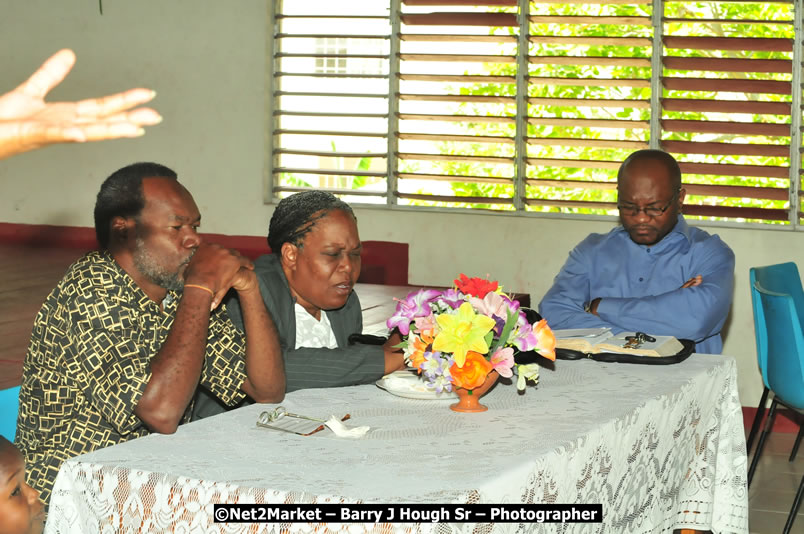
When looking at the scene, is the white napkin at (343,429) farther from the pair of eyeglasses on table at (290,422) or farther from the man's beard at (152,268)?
the man's beard at (152,268)

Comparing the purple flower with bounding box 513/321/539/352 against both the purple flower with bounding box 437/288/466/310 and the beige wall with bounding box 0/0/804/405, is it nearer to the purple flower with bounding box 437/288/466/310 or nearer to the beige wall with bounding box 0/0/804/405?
the purple flower with bounding box 437/288/466/310

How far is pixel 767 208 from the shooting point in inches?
226

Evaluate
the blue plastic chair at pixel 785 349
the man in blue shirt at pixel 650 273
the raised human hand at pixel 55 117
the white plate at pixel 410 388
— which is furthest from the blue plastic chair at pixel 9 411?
the blue plastic chair at pixel 785 349

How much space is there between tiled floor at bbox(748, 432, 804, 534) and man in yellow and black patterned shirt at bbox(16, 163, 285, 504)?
98.5 inches

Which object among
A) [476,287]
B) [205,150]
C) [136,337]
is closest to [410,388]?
[476,287]

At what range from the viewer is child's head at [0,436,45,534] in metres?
1.45

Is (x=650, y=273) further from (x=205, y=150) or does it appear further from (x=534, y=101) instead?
(x=205, y=150)

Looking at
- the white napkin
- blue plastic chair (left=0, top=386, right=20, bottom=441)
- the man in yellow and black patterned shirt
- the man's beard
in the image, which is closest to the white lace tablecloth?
the white napkin

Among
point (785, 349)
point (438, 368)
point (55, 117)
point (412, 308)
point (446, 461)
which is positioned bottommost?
point (785, 349)

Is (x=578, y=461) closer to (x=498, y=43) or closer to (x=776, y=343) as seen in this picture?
(x=776, y=343)

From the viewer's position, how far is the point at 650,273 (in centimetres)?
394

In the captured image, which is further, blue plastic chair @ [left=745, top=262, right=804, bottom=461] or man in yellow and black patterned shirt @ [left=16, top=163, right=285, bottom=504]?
blue plastic chair @ [left=745, top=262, right=804, bottom=461]

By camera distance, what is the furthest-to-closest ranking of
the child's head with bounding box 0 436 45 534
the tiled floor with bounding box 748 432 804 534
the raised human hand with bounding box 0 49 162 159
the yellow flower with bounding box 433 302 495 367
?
the tiled floor with bounding box 748 432 804 534, the yellow flower with bounding box 433 302 495 367, the child's head with bounding box 0 436 45 534, the raised human hand with bounding box 0 49 162 159

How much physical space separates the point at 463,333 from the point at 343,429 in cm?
39
